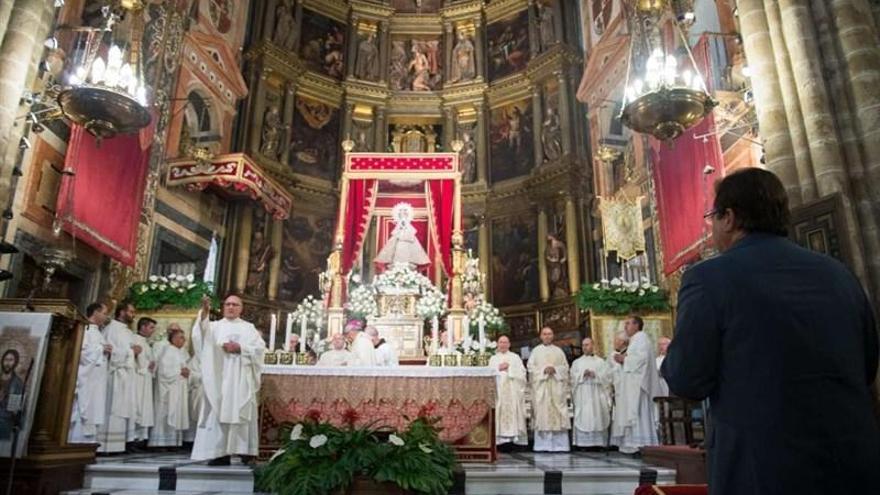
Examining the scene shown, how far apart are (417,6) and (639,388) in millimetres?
16220

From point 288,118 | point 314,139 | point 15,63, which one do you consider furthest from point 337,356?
point 314,139

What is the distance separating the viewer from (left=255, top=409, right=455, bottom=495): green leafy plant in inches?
175

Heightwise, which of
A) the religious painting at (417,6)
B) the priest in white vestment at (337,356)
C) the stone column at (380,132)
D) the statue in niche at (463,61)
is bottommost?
the priest in white vestment at (337,356)

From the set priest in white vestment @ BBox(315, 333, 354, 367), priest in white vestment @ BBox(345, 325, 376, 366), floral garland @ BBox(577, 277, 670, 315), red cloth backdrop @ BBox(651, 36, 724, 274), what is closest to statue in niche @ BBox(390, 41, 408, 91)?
red cloth backdrop @ BBox(651, 36, 724, 274)

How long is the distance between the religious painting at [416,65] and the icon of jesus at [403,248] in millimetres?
8824

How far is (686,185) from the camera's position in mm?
9742

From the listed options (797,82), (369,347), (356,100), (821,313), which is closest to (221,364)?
(369,347)

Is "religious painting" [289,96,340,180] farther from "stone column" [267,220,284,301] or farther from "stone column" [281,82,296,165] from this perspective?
"stone column" [267,220,284,301]

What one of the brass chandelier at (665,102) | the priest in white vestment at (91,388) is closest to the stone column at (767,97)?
the brass chandelier at (665,102)

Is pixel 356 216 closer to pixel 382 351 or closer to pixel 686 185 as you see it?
pixel 382 351

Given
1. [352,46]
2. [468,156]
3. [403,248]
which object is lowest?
[403,248]

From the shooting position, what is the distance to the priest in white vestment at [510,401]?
9.32 m

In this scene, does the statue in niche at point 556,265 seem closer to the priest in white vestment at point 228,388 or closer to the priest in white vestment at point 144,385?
the priest in white vestment at point 144,385

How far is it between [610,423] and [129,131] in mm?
7811
